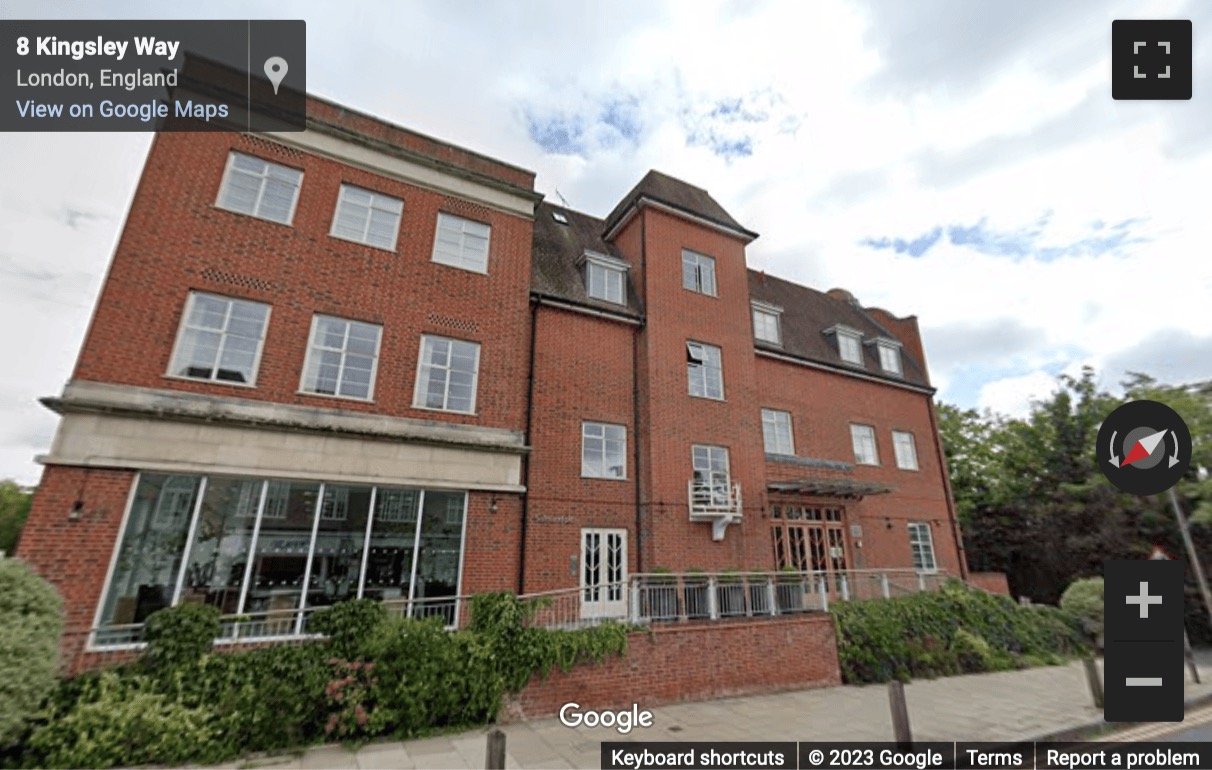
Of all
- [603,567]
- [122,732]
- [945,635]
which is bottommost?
[122,732]

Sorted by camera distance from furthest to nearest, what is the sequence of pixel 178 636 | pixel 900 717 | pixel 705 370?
pixel 705 370 → pixel 178 636 → pixel 900 717

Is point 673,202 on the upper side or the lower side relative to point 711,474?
upper

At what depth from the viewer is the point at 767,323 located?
18484mm

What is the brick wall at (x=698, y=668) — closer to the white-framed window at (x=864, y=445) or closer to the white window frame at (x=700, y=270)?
the white-framed window at (x=864, y=445)

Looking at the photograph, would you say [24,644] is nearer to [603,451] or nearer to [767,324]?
[603,451]

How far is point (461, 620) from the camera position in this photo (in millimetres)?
9711

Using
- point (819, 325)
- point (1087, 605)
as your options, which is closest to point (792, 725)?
point (1087, 605)

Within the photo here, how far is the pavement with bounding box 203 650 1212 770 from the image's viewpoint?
264 inches

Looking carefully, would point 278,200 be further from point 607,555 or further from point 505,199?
point 607,555

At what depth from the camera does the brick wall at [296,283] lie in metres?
9.23

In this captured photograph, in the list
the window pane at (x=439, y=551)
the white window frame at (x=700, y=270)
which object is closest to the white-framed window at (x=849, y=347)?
the white window frame at (x=700, y=270)

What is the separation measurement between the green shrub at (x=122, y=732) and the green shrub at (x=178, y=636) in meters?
0.32

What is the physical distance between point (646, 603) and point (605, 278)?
9.22 m
